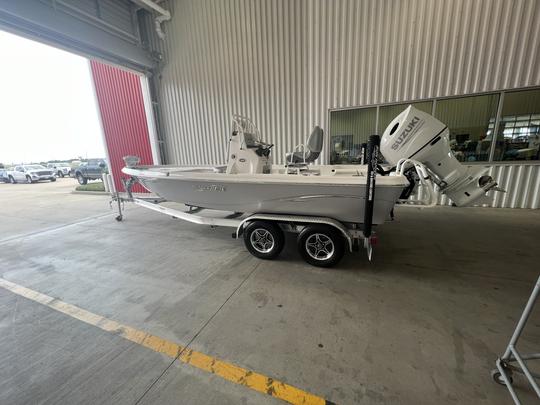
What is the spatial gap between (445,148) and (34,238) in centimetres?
614

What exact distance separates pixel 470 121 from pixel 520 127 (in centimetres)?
73

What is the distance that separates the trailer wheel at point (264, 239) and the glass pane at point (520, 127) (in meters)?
4.72

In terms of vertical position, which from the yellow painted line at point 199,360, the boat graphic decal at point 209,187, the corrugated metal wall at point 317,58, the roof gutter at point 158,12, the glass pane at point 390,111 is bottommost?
the yellow painted line at point 199,360

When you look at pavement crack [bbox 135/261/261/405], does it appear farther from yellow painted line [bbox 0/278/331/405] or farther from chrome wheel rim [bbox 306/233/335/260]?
chrome wheel rim [bbox 306/233/335/260]

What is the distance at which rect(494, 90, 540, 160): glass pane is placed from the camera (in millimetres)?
3861

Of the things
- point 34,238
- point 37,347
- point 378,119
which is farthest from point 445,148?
point 34,238

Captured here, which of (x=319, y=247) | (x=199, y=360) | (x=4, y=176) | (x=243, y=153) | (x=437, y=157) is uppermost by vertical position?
(x=243, y=153)

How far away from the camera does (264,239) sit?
2.69 meters

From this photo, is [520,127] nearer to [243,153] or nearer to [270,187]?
[270,187]

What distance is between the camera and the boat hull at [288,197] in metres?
2.16

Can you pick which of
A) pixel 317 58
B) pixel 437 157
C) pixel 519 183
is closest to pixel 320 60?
pixel 317 58

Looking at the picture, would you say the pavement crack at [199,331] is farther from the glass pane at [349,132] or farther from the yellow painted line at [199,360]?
the glass pane at [349,132]

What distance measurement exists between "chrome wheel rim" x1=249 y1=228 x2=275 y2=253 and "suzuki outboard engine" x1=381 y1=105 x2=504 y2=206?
162cm

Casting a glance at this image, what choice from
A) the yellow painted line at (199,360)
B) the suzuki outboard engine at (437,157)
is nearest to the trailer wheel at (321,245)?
the suzuki outboard engine at (437,157)
